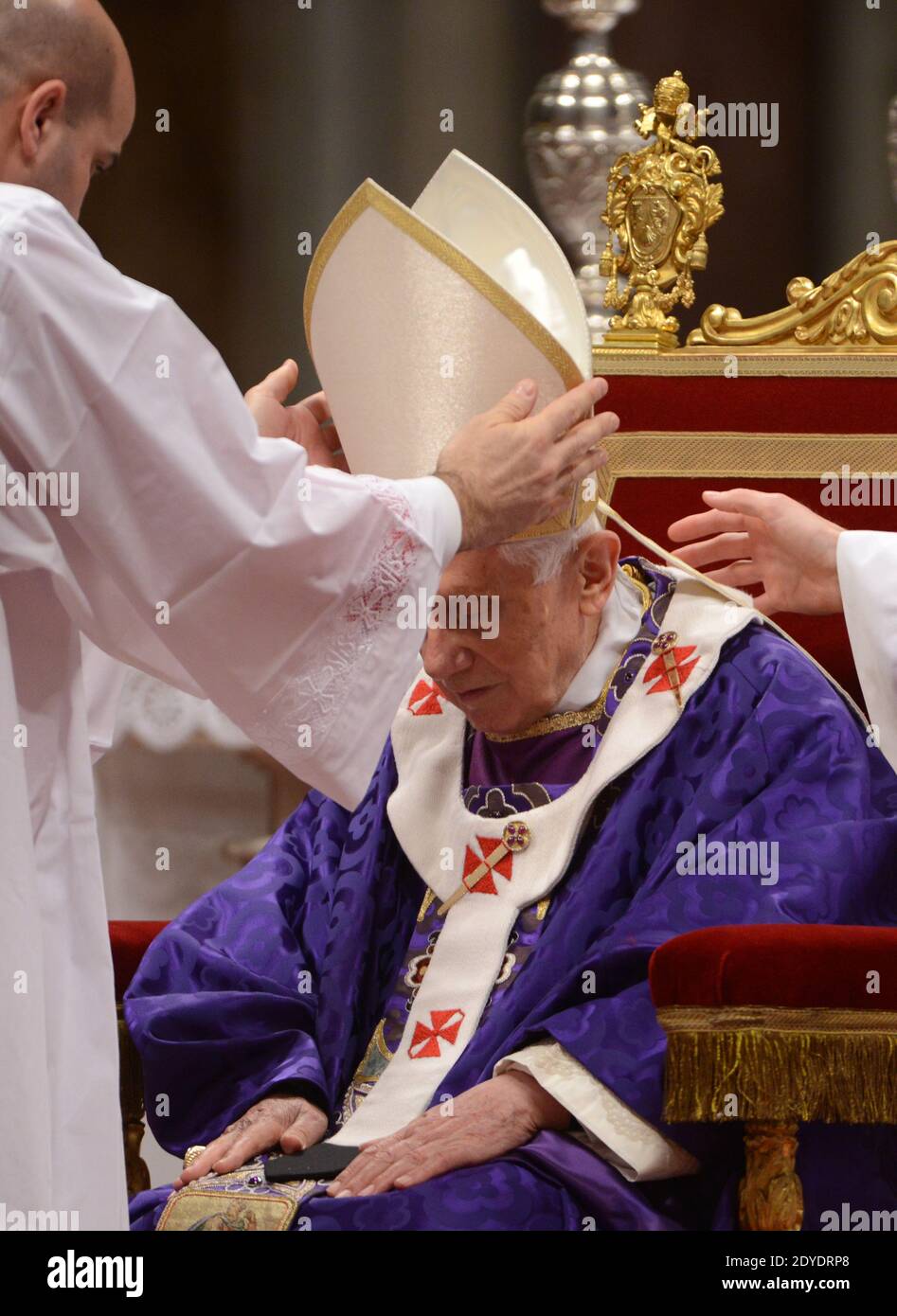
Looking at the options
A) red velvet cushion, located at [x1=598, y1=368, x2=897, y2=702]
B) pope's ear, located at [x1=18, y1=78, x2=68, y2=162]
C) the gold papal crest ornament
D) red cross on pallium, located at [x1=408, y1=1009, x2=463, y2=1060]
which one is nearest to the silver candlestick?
the gold papal crest ornament

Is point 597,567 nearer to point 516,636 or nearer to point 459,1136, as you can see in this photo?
point 516,636

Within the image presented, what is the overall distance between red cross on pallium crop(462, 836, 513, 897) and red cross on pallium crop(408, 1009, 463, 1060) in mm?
219

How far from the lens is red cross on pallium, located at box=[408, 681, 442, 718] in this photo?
12.9 feet

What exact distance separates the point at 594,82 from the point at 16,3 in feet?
10.8

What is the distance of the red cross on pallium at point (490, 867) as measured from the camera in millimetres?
3645

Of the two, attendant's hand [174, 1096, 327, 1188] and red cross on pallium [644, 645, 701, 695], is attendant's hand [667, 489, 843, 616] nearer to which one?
red cross on pallium [644, 645, 701, 695]

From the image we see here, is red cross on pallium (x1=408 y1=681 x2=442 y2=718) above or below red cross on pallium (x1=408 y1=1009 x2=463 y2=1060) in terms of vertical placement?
above

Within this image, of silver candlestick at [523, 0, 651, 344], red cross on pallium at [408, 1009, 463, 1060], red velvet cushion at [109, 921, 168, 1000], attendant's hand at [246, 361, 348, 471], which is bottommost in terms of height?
red cross on pallium at [408, 1009, 463, 1060]

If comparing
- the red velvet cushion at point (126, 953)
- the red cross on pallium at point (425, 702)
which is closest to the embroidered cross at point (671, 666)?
the red cross on pallium at point (425, 702)

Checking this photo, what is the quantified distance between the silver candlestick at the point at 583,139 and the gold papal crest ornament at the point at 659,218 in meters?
1.09

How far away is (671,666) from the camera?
12.0 ft

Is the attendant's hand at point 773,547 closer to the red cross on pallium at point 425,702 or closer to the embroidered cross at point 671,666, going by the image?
the embroidered cross at point 671,666

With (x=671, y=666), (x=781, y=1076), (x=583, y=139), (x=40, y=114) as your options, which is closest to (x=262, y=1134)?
(x=781, y=1076)

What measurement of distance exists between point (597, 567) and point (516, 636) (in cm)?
21
